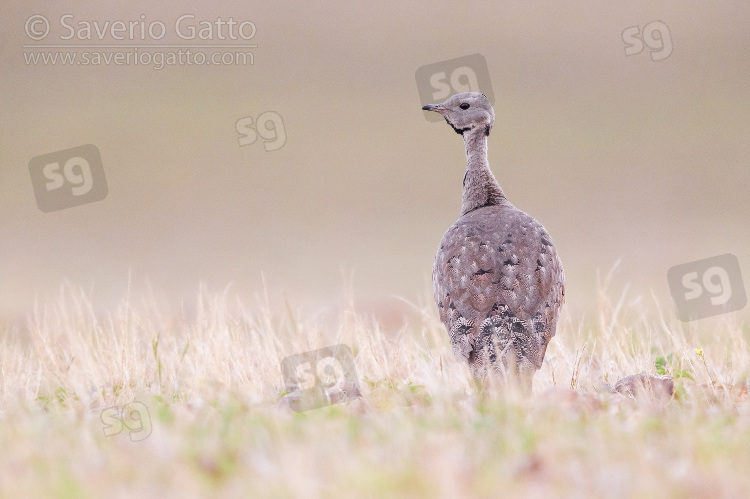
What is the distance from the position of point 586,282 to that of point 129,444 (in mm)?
21644

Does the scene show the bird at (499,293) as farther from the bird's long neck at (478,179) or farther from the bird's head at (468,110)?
the bird's head at (468,110)

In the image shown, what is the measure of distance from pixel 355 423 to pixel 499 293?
7.12ft

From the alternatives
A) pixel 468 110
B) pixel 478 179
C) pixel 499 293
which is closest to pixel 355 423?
pixel 499 293

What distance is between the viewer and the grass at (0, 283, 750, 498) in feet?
15.1

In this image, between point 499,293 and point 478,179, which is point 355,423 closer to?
point 499,293

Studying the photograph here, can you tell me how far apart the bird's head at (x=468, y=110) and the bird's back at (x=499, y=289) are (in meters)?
1.58

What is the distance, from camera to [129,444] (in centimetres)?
559

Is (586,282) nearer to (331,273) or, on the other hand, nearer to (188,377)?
(331,273)

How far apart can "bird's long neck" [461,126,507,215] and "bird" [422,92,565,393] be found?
0.56m

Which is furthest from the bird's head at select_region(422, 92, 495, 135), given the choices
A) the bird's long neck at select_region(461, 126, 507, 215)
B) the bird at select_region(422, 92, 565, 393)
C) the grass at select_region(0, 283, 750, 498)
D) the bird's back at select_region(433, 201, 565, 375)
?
the grass at select_region(0, 283, 750, 498)

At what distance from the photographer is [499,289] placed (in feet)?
25.0

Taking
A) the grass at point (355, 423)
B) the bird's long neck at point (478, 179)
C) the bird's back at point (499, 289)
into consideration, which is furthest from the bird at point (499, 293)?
the bird's long neck at point (478, 179)

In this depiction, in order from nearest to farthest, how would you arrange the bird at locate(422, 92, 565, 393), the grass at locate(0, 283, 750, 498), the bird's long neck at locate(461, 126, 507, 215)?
the grass at locate(0, 283, 750, 498) → the bird at locate(422, 92, 565, 393) → the bird's long neck at locate(461, 126, 507, 215)

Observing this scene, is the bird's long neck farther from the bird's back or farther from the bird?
the bird's back
